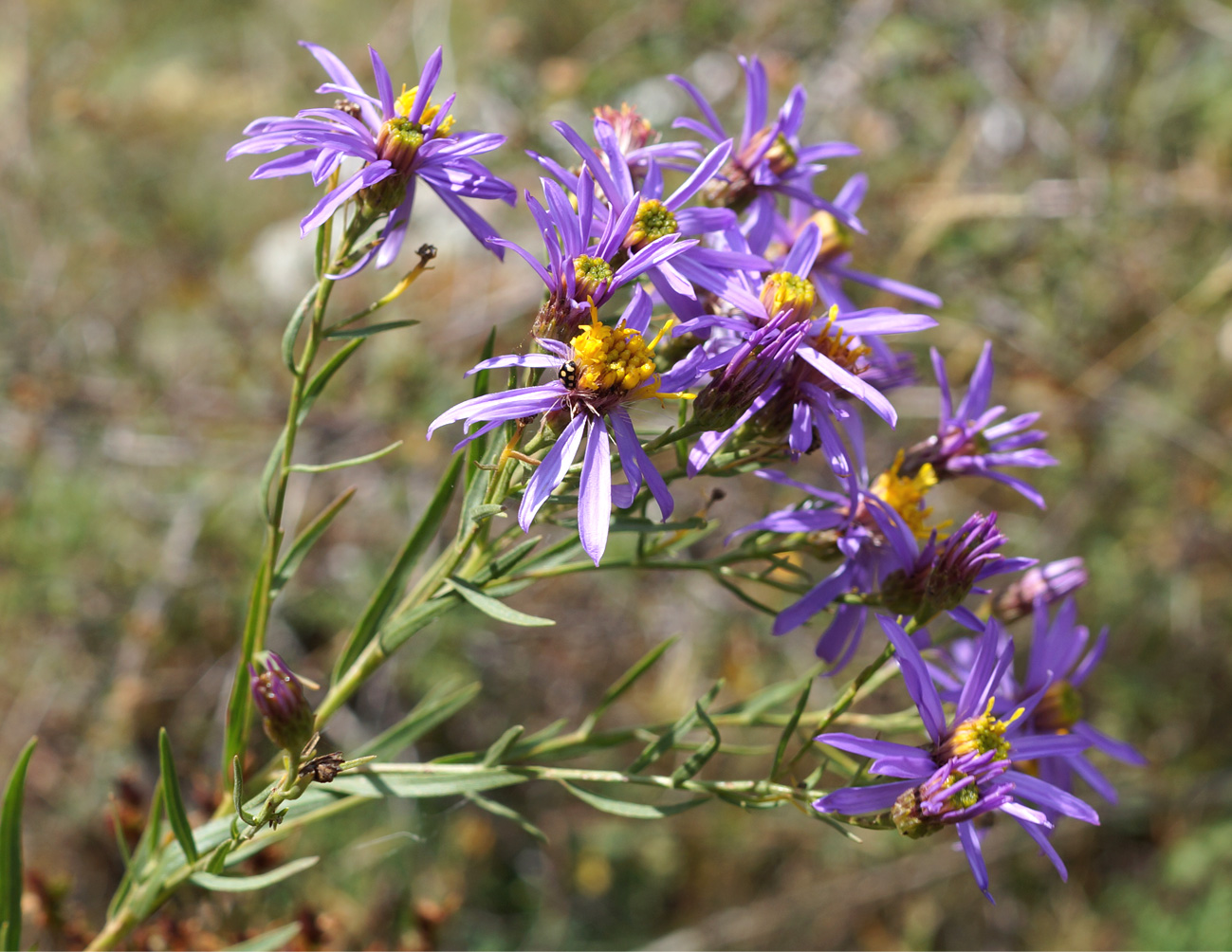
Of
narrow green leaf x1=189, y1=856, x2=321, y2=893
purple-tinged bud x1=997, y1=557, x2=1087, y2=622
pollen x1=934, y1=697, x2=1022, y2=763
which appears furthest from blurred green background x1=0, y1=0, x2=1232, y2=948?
pollen x1=934, y1=697, x2=1022, y2=763

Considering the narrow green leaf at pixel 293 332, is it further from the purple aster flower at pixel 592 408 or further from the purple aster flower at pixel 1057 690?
the purple aster flower at pixel 1057 690

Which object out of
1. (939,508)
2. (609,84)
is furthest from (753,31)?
(939,508)

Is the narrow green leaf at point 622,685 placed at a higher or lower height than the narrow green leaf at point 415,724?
higher

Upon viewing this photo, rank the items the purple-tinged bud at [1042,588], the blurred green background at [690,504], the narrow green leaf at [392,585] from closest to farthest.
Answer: the narrow green leaf at [392,585] < the purple-tinged bud at [1042,588] < the blurred green background at [690,504]

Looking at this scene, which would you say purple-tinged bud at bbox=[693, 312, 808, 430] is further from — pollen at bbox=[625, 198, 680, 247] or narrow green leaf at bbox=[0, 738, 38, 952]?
narrow green leaf at bbox=[0, 738, 38, 952]

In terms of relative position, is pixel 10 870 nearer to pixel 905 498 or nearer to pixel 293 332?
pixel 293 332

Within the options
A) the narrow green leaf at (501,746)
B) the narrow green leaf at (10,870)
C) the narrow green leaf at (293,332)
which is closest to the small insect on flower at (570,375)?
the narrow green leaf at (293,332)

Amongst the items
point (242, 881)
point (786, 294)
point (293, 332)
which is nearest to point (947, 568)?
point (786, 294)
